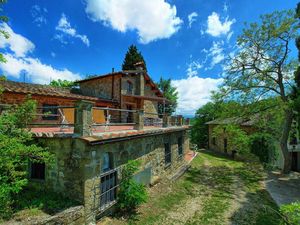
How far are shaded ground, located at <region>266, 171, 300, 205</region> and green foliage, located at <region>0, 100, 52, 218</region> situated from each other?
13240 millimetres

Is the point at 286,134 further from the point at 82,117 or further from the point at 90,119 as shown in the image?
the point at 82,117

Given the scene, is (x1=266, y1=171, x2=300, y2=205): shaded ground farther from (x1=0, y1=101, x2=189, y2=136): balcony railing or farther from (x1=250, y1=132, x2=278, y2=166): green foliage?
(x1=0, y1=101, x2=189, y2=136): balcony railing

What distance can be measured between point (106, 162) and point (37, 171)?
2.84 metres

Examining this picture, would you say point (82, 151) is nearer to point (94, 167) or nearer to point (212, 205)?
point (94, 167)

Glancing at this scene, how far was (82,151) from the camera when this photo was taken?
24.6 ft

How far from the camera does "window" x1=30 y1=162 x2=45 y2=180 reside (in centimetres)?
845

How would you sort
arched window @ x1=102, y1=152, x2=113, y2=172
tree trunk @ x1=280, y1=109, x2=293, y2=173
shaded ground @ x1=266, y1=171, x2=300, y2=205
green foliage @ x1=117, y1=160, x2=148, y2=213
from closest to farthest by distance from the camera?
arched window @ x1=102, y1=152, x2=113, y2=172
green foliage @ x1=117, y1=160, x2=148, y2=213
shaded ground @ x1=266, y1=171, x2=300, y2=205
tree trunk @ x1=280, y1=109, x2=293, y2=173

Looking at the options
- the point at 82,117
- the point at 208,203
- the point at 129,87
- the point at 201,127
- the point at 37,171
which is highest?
the point at 129,87

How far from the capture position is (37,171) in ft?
28.0

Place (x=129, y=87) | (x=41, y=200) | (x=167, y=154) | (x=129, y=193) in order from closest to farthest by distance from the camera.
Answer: (x=41, y=200) < (x=129, y=193) < (x=167, y=154) < (x=129, y=87)

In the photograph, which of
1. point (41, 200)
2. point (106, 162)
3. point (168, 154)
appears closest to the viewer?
point (41, 200)

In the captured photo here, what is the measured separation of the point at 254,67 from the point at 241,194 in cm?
1140

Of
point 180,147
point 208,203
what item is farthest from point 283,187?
point 180,147

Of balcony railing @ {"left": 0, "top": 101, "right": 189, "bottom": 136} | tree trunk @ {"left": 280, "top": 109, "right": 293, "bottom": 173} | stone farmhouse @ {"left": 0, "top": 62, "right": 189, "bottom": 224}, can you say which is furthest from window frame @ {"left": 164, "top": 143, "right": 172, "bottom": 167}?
tree trunk @ {"left": 280, "top": 109, "right": 293, "bottom": 173}
